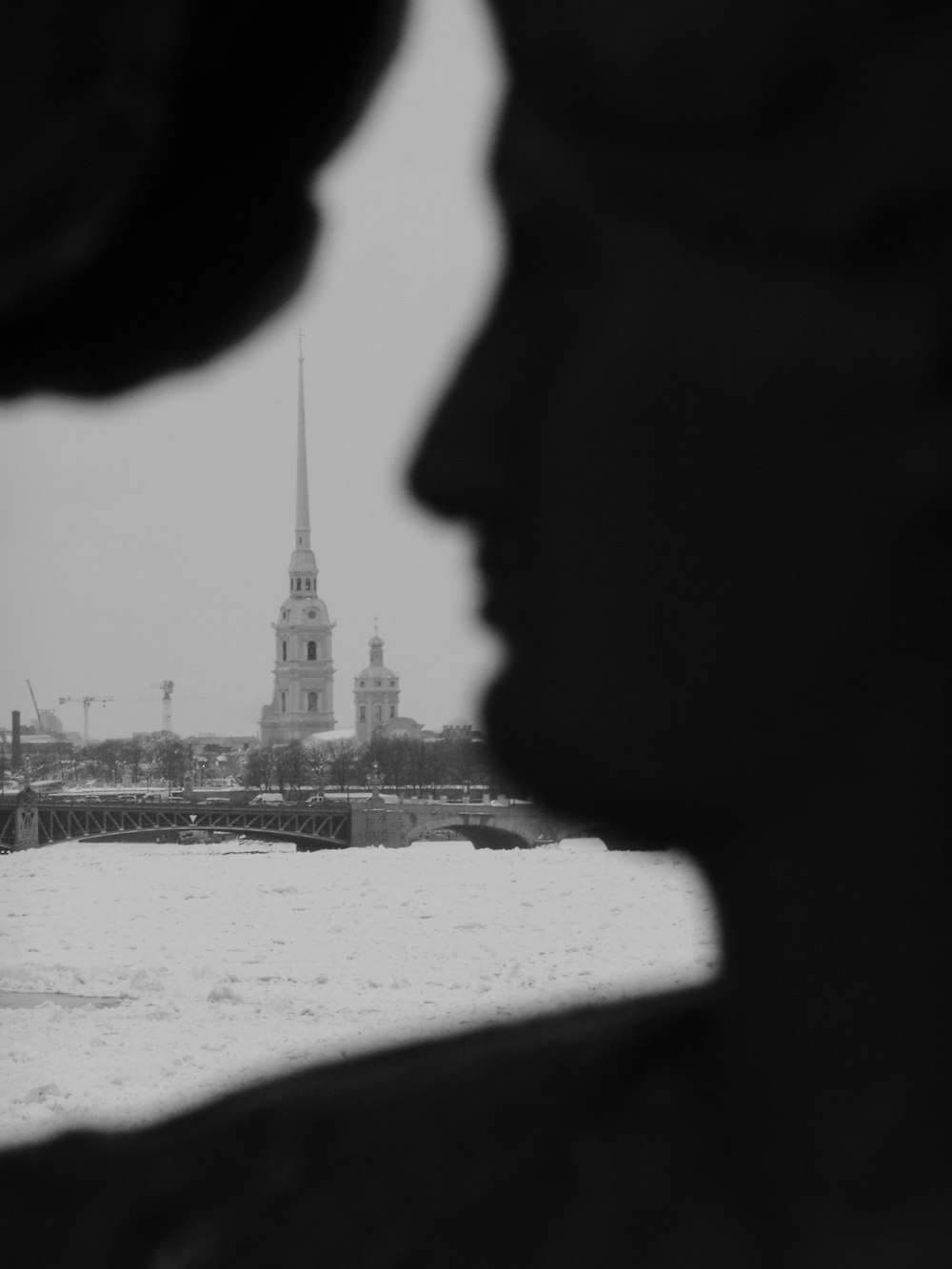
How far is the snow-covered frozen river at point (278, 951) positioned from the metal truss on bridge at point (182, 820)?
11.5m

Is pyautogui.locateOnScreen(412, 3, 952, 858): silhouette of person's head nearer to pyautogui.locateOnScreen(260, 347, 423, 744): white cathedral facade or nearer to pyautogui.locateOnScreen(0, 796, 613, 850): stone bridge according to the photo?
pyautogui.locateOnScreen(260, 347, 423, 744): white cathedral facade

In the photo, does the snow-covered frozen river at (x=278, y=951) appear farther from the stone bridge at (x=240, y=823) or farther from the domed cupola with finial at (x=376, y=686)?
the stone bridge at (x=240, y=823)

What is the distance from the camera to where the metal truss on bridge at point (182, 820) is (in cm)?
2105

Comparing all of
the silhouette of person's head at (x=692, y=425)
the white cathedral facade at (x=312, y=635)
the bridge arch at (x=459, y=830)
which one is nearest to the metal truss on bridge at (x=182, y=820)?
the bridge arch at (x=459, y=830)

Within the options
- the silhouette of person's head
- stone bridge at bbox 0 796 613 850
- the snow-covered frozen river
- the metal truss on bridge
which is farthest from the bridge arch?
the silhouette of person's head

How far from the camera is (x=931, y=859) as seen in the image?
1.17 ft

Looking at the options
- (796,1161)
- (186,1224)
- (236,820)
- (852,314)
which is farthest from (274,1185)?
(236,820)

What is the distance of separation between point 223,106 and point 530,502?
0.22m

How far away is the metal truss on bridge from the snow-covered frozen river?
11.5 m

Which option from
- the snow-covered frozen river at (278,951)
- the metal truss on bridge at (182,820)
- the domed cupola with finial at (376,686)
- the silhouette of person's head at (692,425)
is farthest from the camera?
the metal truss on bridge at (182,820)

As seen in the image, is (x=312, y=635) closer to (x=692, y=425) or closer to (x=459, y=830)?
(x=692, y=425)

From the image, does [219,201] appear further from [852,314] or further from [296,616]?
[296,616]

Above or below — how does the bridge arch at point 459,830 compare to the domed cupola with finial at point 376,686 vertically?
below

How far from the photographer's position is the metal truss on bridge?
21047mm
